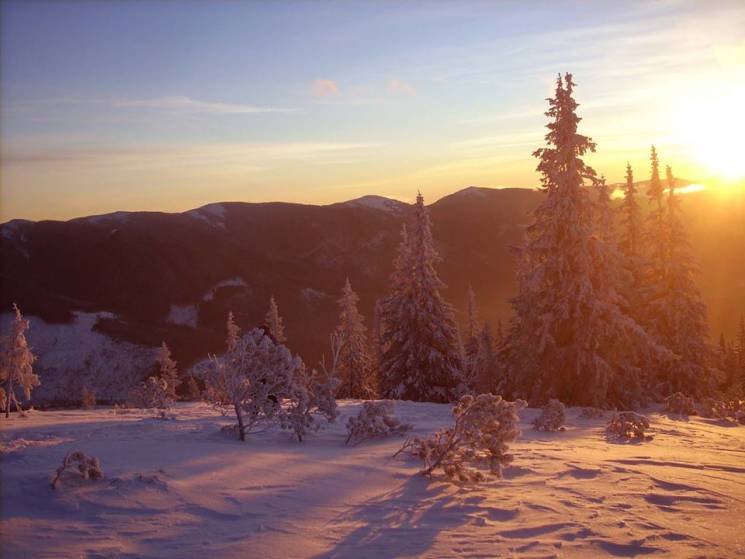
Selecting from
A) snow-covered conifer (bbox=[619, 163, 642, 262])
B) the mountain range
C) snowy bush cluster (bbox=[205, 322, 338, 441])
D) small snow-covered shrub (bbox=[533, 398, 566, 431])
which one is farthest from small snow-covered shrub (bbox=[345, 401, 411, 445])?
the mountain range

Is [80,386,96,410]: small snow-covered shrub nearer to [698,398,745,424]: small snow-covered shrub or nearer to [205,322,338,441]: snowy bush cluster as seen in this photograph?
[205,322,338,441]: snowy bush cluster

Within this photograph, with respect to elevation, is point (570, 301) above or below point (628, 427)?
above

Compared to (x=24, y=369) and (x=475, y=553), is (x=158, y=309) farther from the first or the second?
(x=475, y=553)

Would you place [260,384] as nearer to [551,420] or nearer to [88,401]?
[551,420]

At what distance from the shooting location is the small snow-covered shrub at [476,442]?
629 centimetres

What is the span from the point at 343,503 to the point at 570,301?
13.4 m

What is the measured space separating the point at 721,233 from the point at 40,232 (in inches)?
5172

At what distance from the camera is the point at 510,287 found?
382 feet

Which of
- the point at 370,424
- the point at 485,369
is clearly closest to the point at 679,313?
the point at 485,369

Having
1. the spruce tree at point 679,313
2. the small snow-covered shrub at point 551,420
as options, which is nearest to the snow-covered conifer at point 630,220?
the spruce tree at point 679,313

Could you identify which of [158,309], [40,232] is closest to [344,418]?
[158,309]

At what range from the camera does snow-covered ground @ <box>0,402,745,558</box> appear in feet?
14.4

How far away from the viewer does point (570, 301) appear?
17266 millimetres

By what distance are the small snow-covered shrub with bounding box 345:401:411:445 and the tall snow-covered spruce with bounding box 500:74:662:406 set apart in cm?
937
